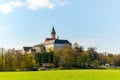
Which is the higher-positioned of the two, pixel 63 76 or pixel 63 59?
pixel 63 59

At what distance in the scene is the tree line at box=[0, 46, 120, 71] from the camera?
94562 millimetres

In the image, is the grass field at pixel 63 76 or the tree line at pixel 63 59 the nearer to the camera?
the grass field at pixel 63 76

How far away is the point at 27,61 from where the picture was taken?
96.2 metres

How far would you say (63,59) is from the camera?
115125mm

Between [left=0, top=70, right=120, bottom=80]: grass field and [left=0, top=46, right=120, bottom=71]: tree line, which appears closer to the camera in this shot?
[left=0, top=70, right=120, bottom=80]: grass field

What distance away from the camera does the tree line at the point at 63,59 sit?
94562 mm

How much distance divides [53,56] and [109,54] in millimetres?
39912

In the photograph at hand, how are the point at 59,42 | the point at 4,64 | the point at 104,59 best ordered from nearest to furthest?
the point at 4,64 → the point at 104,59 → the point at 59,42

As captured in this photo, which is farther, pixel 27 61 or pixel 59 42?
pixel 59 42

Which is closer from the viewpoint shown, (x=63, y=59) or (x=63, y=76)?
(x=63, y=76)

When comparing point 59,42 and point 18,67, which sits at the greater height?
point 59,42

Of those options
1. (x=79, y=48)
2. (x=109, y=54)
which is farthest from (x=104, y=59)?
(x=79, y=48)

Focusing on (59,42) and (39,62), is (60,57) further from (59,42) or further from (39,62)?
(59,42)

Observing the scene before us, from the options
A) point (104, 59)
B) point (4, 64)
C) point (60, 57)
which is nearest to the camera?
point (4, 64)
